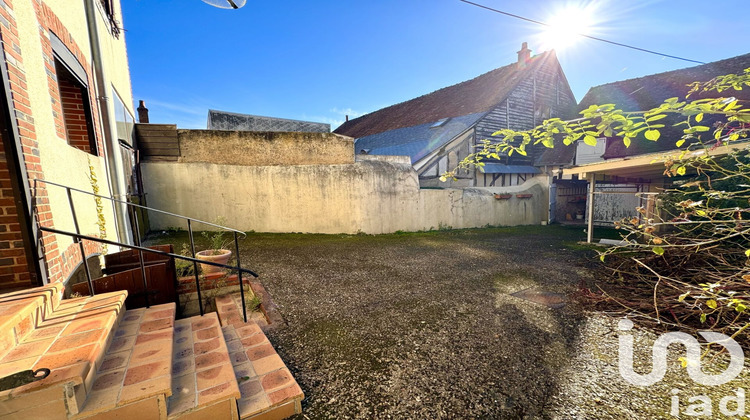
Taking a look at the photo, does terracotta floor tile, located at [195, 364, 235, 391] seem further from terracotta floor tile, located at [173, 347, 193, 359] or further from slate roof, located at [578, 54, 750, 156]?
slate roof, located at [578, 54, 750, 156]

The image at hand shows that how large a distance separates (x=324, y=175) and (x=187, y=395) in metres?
6.68

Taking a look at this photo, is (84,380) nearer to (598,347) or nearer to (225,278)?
(225,278)

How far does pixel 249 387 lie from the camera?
194 centimetres

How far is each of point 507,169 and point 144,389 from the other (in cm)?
1383

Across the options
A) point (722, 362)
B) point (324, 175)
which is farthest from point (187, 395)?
point (324, 175)

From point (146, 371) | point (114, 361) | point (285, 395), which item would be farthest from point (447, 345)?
point (114, 361)

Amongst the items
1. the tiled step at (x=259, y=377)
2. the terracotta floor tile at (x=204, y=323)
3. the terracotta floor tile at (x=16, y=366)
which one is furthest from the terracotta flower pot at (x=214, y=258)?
the terracotta floor tile at (x=16, y=366)

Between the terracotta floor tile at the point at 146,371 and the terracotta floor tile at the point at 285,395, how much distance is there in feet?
2.26

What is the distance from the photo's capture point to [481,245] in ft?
24.1

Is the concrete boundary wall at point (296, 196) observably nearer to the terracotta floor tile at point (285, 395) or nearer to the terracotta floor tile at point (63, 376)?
the terracotta floor tile at point (285, 395)

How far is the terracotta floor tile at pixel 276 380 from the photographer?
1.94m

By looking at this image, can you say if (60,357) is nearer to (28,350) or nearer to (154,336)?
(28,350)

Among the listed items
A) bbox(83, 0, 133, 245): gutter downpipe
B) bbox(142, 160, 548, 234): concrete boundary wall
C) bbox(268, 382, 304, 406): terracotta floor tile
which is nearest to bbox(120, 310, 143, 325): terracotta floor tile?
bbox(268, 382, 304, 406): terracotta floor tile

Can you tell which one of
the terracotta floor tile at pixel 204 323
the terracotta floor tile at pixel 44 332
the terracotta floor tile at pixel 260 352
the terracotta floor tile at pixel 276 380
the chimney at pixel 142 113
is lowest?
the terracotta floor tile at pixel 276 380
